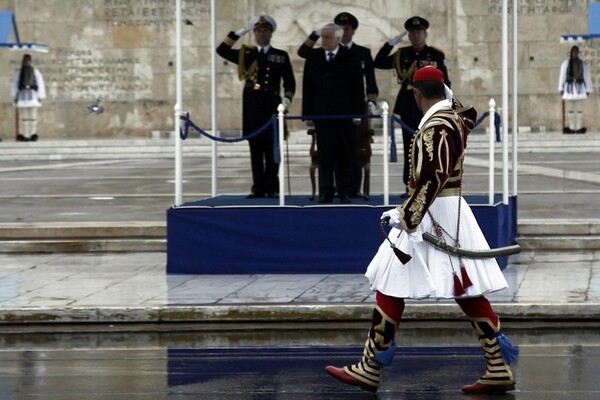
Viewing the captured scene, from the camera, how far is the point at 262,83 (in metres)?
15.4

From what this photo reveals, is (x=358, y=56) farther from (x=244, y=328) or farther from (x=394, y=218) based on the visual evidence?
(x=394, y=218)

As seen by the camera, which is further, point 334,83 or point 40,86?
point 40,86

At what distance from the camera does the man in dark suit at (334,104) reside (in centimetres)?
1480

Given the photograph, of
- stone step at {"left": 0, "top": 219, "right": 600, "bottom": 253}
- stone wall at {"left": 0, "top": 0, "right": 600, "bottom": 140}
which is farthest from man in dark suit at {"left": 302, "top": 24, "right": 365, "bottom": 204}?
stone wall at {"left": 0, "top": 0, "right": 600, "bottom": 140}

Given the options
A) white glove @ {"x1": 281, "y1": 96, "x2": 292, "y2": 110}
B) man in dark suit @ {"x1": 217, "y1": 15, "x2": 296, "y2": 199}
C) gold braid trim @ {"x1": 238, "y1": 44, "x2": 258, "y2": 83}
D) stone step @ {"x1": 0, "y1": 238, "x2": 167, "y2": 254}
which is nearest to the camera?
white glove @ {"x1": 281, "y1": 96, "x2": 292, "y2": 110}

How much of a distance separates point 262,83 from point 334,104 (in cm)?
100

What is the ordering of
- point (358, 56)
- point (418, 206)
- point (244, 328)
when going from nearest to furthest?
point (418, 206) → point (244, 328) → point (358, 56)

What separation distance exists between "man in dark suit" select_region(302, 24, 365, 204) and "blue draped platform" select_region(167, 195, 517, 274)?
1110 millimetres

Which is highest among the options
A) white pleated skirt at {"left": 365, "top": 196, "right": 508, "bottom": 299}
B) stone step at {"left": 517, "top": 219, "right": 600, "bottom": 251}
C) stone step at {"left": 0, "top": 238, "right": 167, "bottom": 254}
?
white pleated skirt at {"left": 365, "top": 196, "right": 508, "bottom": 299}

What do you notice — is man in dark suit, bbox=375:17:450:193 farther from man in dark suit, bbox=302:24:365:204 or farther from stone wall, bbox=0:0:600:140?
stone wall, bbox=0:0:600:140

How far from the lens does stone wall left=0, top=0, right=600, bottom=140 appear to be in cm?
3481

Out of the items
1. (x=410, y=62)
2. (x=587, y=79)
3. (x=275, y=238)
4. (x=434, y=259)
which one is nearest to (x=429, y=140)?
(x=434, y=259)

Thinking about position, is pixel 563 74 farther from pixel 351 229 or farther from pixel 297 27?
pixel 351 229

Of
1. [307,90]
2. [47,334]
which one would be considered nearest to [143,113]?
[307,90]
